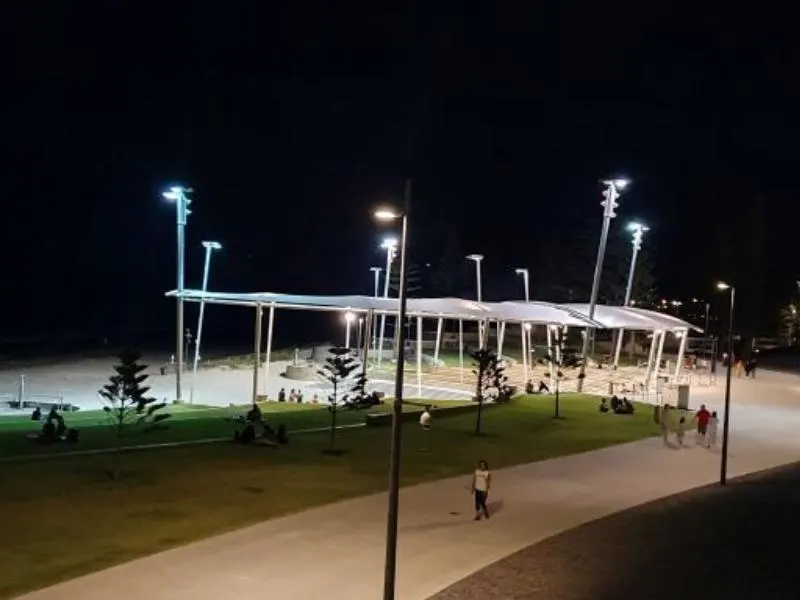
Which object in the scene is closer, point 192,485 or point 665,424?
point 192,485

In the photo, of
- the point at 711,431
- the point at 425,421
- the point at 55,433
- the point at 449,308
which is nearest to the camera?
the point at 55,433

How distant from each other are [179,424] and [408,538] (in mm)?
18140

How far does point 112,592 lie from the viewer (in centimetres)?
1417

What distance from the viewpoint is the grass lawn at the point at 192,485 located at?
16848mm

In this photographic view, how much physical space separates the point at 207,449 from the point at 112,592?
565 inches

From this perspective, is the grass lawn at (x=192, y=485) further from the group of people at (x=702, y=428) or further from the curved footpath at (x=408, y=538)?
the group of people at (x=702, y=428)

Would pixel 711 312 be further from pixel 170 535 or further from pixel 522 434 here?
pixel 170 535

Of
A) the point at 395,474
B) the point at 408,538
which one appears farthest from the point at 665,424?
the point at 395,474

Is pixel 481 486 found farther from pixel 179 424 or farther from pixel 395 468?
pixel 179 424

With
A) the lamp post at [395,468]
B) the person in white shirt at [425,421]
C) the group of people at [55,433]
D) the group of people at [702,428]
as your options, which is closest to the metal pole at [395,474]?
the lamp post at [395,468]

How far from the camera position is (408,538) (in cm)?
1856

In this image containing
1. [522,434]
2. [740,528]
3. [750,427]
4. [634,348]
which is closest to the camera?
[740,528]

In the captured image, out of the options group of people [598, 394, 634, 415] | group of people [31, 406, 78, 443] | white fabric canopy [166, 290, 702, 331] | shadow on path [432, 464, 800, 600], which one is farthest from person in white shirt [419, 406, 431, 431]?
white fabric canopy [166, 290, 702, 331]

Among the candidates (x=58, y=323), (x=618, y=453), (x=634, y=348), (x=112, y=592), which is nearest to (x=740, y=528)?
(x=618, y=453)
